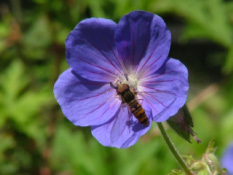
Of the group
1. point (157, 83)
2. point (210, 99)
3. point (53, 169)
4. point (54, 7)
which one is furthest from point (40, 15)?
point (157, 83)

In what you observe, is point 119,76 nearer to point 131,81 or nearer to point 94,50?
point 131,81

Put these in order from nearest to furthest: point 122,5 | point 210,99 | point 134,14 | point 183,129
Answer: point 134,14
point 183,129
point 122,5
point 210,99

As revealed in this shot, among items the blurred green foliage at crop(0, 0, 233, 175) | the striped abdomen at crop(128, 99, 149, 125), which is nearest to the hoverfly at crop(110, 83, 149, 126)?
the striped abdomen at crop(128, 99, 149, 125)

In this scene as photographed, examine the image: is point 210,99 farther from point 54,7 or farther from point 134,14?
point 134,14

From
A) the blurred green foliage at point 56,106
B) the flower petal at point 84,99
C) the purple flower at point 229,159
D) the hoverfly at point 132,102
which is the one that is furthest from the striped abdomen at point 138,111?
the purple flower at point 229,159

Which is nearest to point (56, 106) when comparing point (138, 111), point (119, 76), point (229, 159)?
point (229, 159)

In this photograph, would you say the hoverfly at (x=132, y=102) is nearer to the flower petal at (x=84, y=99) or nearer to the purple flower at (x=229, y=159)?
the flower petal at (x=84, y=99)

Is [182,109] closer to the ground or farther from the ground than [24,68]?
farther from the ground

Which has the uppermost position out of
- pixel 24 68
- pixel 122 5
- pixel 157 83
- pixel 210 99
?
pixel 157 83
